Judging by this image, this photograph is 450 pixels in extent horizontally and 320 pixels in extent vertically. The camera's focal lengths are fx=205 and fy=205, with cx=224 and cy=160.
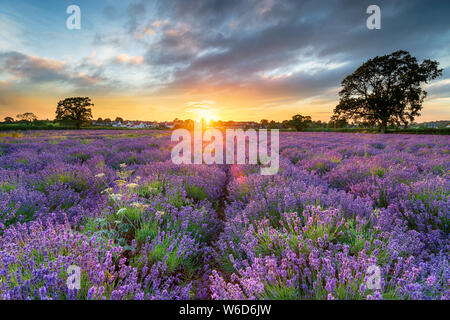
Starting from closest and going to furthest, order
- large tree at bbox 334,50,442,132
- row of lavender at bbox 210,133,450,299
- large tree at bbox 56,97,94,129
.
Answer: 1. row of lavender at bbox 210,133,450,299
2. large tree at bbox 334,50,442,132
3. large tree at bbox 56,97,94,129

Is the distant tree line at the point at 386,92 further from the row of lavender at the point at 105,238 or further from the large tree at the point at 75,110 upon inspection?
the large tree at the point at 75,110

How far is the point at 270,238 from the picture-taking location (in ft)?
5.77

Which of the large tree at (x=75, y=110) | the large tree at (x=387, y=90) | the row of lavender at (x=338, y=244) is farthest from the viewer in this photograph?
the large tree at (x=75, y=110)

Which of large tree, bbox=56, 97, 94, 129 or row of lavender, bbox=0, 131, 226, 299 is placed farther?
large tree, bbox=56, 97, 94, 129

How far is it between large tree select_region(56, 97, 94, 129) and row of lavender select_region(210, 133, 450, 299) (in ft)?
221

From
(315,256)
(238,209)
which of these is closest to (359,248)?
(315,256)

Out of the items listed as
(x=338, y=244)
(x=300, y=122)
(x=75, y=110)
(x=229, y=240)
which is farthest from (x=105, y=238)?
(x=75, y=110)

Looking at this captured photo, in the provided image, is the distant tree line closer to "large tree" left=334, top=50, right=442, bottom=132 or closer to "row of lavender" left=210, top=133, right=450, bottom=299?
"large tree" left=334, top=50, right=442, bottom=132

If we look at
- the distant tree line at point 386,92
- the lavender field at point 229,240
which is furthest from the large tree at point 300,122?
the lavender field at point 229,240

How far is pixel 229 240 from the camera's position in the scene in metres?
2.10

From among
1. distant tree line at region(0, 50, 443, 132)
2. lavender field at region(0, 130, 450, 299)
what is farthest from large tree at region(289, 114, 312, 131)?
lavender field at region(0, 130, 450, 299)

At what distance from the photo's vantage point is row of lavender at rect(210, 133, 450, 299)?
121 cm

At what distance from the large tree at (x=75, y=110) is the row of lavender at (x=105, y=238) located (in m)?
65.5

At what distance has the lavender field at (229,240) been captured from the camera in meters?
1.22
